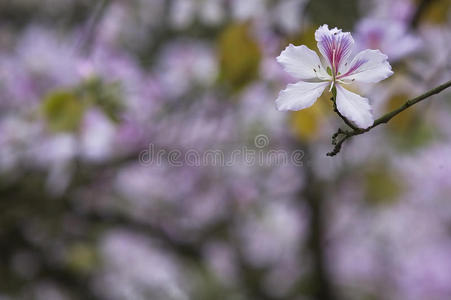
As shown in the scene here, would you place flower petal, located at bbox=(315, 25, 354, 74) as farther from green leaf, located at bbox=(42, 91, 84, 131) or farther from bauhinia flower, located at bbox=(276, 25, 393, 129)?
green leaf, located at bbox=(42, 91, 84, 131)

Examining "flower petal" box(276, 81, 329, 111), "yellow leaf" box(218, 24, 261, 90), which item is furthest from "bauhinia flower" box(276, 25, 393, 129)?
"yellow leaf" box(218, 24, 261, 90)

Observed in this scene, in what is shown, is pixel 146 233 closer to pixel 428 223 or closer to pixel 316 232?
pixel 316 232

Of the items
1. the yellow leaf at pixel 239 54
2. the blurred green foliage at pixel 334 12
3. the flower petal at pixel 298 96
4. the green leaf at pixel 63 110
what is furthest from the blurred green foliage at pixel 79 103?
the flower petal at pixel 298 96

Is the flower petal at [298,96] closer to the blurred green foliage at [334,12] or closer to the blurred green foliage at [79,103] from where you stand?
the blurred green foliage at [334,12]

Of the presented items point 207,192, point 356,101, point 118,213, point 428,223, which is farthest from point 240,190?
point 356,101

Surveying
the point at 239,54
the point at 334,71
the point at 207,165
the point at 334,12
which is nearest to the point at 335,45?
the point at 334,71

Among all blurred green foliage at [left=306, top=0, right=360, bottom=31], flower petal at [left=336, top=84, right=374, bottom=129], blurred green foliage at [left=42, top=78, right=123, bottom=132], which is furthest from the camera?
blurred green foliage at [left=42, top=78, right=123, bottom=132]

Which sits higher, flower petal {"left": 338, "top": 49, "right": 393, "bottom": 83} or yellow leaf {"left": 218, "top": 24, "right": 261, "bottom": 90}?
yellow leaf {"left": 218, "top": 24, "right": 261, "bottom": 90}

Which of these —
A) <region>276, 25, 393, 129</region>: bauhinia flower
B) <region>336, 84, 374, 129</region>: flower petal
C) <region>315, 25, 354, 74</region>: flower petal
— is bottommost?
<region>336, 84, 374, 129</region>: flower petal

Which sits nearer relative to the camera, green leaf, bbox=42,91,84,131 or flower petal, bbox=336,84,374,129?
flower petal, bbox=336,84,374,129
